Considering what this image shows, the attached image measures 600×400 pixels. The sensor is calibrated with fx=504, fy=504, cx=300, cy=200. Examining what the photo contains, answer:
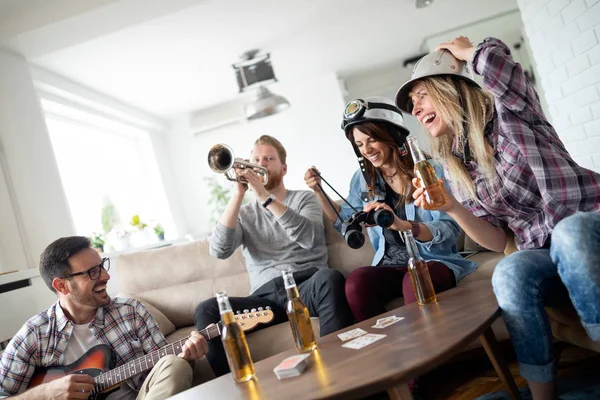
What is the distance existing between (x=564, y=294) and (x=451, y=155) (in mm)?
569

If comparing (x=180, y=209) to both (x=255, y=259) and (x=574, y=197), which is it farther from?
(x=574, y=197)

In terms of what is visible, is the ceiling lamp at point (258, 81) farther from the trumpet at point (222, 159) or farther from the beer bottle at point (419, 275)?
the beer bottle at point (419, 275)

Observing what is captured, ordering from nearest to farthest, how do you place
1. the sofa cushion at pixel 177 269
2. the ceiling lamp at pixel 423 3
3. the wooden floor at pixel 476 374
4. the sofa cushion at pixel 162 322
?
the wooden floor at pixel 476 374 < the sofa cushion at pixel 162 322 < the sofa cushion at pixel 177 269 < the ceiling lamp at pixel 423 3

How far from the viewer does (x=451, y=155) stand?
174 centimetres

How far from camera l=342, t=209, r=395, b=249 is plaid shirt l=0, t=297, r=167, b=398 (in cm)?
85

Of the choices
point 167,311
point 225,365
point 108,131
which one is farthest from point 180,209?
point 225,365

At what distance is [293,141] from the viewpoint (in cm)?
749

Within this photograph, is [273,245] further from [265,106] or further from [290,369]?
[265,106]

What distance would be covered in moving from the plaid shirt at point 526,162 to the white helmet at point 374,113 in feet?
1.99

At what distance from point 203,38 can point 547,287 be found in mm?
4446

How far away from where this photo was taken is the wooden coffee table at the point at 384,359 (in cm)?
102

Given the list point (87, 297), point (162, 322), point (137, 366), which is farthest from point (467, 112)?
point (162, 322)

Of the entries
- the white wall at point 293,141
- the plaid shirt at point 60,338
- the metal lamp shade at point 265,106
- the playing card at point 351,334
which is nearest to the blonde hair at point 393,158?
the playing card at point 351,334

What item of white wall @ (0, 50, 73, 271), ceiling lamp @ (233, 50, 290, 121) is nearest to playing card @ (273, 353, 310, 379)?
white wall @ (0, 50, 73, 271)
